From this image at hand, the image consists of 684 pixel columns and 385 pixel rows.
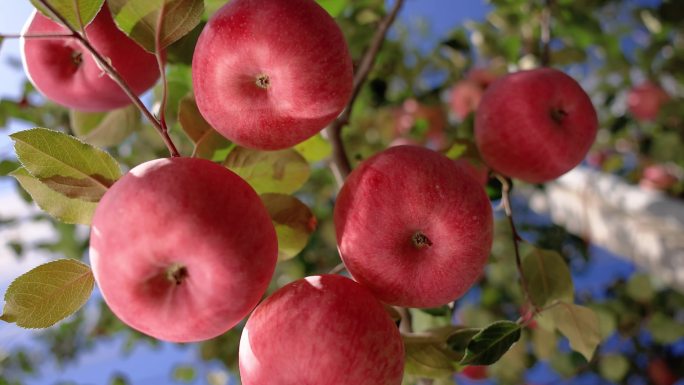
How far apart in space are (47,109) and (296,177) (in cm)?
90

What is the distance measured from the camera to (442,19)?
2.74m

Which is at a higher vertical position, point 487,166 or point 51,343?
point 487,166

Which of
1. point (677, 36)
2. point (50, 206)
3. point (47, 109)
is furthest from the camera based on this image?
point (677, 36)

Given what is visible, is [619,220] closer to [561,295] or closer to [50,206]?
[561,295]

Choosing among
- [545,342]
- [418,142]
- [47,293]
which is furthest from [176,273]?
[545,342]

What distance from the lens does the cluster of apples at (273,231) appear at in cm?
39

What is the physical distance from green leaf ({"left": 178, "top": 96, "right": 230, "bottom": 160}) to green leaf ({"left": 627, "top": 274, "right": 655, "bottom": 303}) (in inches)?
52.5

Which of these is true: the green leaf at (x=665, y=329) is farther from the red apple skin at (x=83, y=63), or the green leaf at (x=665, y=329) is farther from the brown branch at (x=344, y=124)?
the red apple skin at (x=83, y=63)

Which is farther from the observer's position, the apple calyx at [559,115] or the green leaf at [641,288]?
the green leaf at [641,288]

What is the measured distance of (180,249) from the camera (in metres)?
0.39

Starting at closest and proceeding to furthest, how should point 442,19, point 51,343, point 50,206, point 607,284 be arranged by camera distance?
point 50,206 < point 607,284 < point 51,343 < point 442,19

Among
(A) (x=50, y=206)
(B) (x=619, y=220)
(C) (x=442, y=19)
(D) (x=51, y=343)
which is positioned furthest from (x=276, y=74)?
(C) (x=442, y=19)

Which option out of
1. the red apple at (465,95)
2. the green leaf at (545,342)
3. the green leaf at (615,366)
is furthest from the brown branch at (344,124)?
the green leaf at (615,366)

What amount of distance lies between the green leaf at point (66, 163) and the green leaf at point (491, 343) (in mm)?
376
